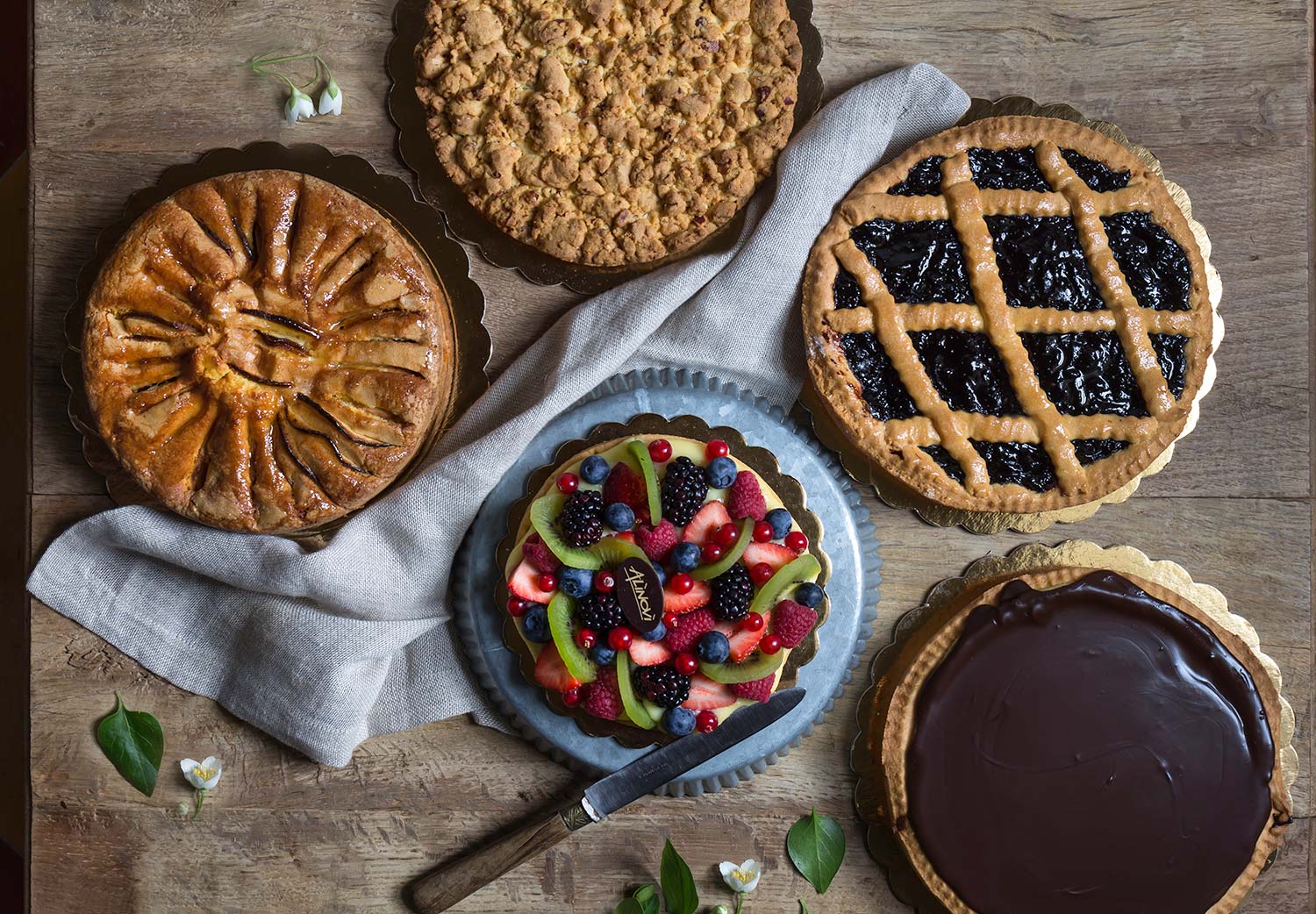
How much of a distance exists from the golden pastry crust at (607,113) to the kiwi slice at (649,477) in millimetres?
597

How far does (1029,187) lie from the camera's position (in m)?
2.77

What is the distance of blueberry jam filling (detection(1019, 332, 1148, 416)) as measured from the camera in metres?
2.71

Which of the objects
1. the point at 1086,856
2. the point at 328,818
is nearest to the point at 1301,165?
the point at 1086,856

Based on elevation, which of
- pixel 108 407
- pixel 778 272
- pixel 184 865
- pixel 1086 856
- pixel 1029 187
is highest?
pixel 1029 187

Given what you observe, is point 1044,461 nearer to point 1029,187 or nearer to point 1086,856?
point 1029,187

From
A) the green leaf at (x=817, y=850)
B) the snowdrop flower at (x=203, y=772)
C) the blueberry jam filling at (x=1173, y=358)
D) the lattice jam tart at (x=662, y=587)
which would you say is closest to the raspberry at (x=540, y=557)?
the lattice jam tart at (x=662, y=587)

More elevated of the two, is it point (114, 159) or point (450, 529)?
point (114, 159)

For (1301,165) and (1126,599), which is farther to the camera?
(1301,165)

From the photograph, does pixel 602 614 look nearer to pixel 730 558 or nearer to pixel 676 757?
pixel 730 558

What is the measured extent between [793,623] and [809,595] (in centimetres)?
10

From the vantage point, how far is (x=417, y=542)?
276 cm

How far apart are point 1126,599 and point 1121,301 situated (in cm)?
83

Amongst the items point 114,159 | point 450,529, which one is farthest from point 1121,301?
point 114,159

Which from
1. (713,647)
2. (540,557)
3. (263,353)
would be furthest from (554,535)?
(263,353)
